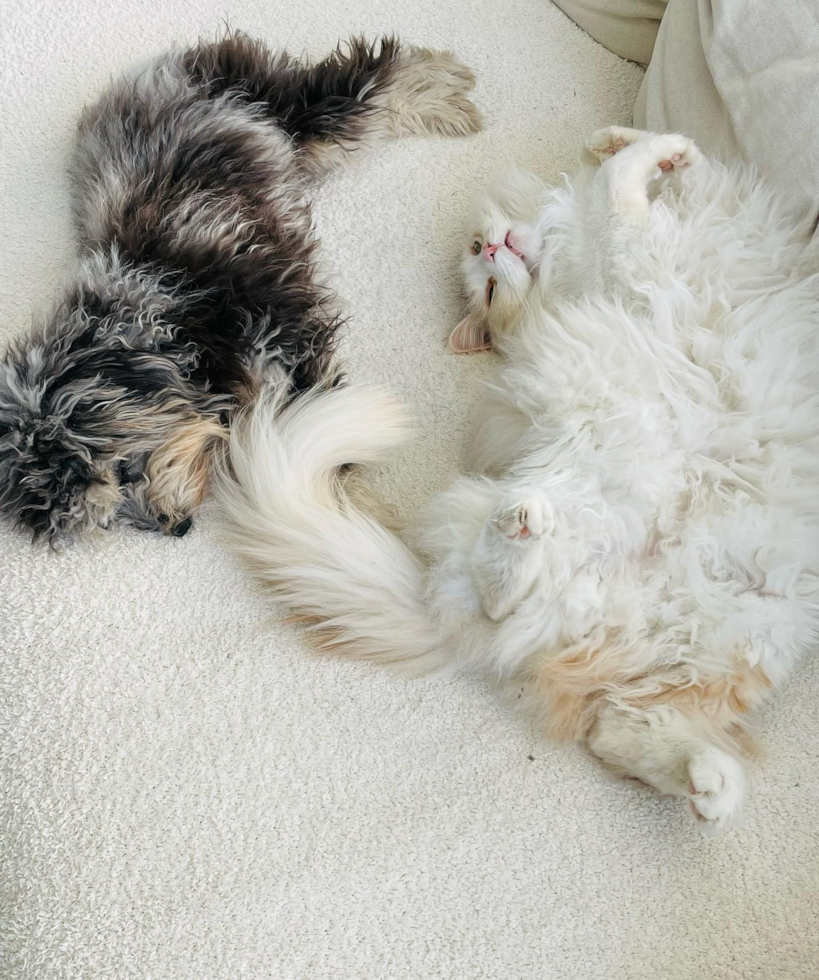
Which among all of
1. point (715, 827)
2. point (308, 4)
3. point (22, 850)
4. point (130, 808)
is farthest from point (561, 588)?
point (308, 4)

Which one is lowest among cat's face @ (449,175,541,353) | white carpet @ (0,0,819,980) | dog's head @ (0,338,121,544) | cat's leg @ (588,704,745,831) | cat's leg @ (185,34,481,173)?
white carpet @ (0,0,819,980)

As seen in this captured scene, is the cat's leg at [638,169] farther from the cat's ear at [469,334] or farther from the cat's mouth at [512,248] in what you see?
the cat's ear at [469,334]

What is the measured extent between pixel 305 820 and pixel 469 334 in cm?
89

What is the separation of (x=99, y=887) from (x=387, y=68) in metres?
1.57

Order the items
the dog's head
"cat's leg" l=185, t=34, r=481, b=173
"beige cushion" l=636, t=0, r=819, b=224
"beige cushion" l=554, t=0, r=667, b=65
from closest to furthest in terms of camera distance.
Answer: the dog's head < "beige cushion" l=636, t=0, r=819, b=224 < "cat's leg" l=185, t=34, r=481, b=173 < "beige cushion" l=554, t=0, r=667, b=65

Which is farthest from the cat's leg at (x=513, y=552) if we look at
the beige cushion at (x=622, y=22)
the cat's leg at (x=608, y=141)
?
the beige cushion at (x=622, y=22)

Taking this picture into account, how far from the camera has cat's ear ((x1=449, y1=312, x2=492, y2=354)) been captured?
1.49 metres

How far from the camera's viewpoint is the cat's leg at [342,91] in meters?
1.58

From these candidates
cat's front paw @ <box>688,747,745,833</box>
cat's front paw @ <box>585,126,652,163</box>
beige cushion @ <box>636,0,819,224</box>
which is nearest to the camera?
cat's front paw @ <box>688,747,745,833</box>

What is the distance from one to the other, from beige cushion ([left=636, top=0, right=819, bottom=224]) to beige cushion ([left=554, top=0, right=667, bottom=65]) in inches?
8.1

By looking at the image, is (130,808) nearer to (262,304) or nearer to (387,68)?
(262,304)

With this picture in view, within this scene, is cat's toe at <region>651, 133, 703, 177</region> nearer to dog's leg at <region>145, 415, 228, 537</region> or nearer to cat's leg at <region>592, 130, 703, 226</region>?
cat's leg at <region>592, 130, 703, 226</region>

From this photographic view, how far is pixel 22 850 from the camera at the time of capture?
1.04 meters

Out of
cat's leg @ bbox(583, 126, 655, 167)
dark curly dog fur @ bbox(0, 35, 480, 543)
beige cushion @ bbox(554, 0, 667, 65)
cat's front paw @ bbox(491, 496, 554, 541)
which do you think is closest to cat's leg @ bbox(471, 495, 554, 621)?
cat's front paw @ bbox(491, 496, 554, 541)
